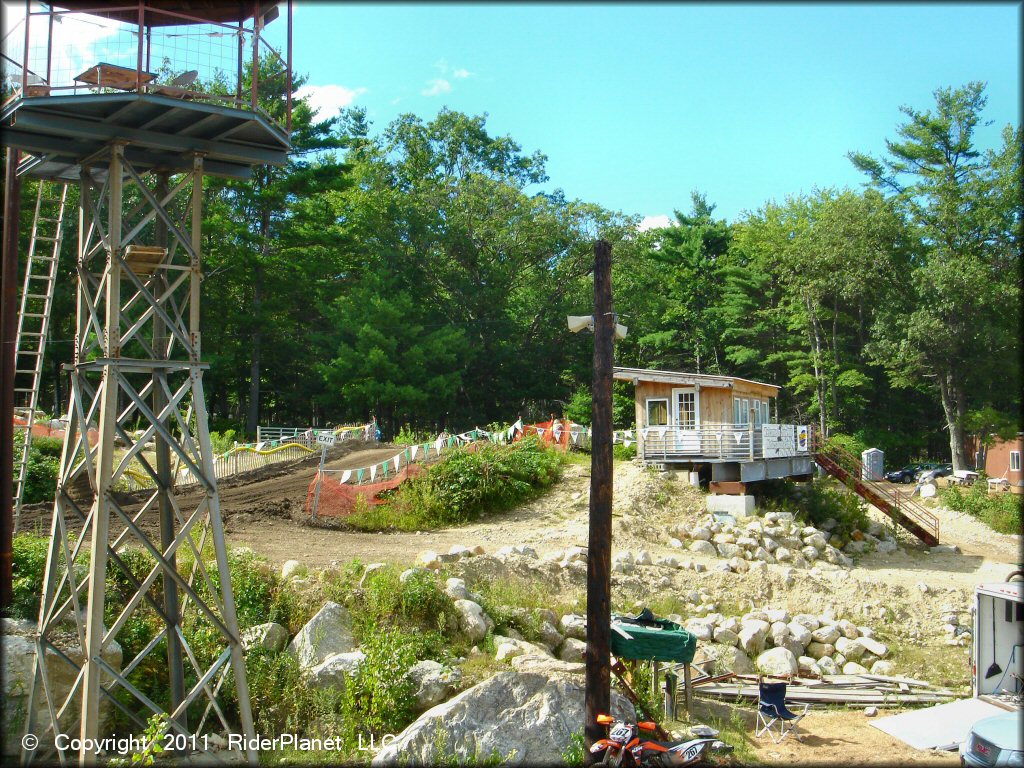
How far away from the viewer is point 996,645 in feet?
42.3

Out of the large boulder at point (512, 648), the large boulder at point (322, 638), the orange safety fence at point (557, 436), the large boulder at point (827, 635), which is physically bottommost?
the large boulder at point (827, 635)

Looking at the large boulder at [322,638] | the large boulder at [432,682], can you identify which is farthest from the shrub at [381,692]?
the large boulder at [322,638]

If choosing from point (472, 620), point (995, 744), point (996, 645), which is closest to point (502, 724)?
point (472, 620)

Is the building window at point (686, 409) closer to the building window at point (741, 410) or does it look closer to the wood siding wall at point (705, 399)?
the wood siding wall at point (705, 399)

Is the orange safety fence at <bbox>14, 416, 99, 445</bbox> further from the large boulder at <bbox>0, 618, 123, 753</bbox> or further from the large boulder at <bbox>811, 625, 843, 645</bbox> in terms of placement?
the large boulder at <bbox>811, 625, 843, 645</bbox>

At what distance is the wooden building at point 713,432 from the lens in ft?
84.8

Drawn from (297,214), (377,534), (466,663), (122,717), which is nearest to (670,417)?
(377,534)

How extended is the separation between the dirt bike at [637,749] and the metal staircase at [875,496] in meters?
20.7

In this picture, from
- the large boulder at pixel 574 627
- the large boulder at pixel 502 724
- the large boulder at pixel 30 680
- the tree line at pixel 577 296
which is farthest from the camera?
the tree line at pixel 577 296

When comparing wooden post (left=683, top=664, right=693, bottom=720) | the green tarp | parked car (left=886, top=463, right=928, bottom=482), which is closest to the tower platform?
the green tarp

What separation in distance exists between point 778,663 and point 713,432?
36.4 feet

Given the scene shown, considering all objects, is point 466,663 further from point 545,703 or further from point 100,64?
point 100,64

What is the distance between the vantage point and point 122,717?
37.8 feet

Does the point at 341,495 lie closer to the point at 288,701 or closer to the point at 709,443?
the point at 288,701
